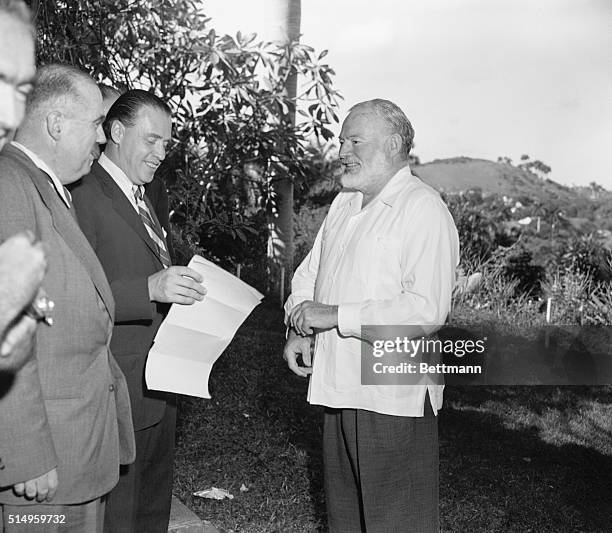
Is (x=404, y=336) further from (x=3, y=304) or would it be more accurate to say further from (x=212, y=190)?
(x=212, y=190)

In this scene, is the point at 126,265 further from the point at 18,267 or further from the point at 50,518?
the point at 18,267

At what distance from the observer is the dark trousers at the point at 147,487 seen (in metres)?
2.83

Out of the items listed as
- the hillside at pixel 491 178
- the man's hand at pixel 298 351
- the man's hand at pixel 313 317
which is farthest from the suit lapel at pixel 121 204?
the hillside at pixel 491 178

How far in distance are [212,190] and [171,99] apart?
0.89 m

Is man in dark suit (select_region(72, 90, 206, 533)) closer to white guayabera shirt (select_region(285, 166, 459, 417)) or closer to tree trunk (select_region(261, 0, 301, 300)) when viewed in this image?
white guayabera shirt (select_region(285, 166, 459, 417))

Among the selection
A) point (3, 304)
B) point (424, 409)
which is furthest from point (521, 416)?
point (3, 304)

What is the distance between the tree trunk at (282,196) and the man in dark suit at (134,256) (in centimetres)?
451

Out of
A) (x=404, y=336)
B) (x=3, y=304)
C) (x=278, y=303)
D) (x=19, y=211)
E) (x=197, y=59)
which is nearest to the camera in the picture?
(x=3, y=304)

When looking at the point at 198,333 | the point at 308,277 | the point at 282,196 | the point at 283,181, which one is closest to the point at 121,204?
the point at 198,333

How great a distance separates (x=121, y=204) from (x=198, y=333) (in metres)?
0.54

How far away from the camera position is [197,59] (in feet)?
21.6

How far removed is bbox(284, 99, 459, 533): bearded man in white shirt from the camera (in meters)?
2.72

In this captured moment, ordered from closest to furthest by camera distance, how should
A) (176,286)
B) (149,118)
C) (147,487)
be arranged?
(176,286)
(149,118)
(147,487)

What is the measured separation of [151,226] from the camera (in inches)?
114
